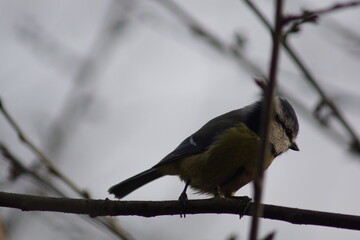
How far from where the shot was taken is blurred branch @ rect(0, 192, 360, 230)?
7.25 ft

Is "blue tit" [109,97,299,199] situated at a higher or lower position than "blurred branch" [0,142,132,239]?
lower

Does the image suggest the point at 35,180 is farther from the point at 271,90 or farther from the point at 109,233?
the point at 271,90

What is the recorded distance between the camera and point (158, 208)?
2.55 metres

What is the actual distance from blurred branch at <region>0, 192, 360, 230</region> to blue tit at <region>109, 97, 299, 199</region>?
0.97 m

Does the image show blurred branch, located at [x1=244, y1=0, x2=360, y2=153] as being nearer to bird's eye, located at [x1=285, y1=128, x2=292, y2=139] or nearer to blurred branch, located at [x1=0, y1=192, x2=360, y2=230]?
blurred branch, located at [x1=0, y1=192, x2=360, y2=230]

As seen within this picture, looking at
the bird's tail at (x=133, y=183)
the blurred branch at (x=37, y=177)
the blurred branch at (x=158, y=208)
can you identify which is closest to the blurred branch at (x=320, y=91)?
the blurred branch at (x=158, y=208)

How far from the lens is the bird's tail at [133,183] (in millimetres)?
4133

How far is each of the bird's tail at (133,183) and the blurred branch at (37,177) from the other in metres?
1.28

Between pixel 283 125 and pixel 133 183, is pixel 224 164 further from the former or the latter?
pixel 133 183

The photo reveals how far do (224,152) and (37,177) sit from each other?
1.39 m

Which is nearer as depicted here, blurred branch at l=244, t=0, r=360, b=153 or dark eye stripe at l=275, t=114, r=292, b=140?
blurred branch at l=244, t=0, r=360, b=153

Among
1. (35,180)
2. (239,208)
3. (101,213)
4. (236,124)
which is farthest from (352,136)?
(35,180)

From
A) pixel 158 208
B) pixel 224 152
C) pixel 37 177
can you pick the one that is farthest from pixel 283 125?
pixel 37 177

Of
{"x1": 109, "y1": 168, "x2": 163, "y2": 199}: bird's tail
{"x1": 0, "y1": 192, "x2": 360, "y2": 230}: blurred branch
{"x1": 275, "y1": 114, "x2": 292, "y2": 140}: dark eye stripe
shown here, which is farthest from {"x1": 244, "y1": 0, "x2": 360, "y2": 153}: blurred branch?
{"x1": 109, "y1": 168, "x2": 163, "y2": 199}: bird's tail
